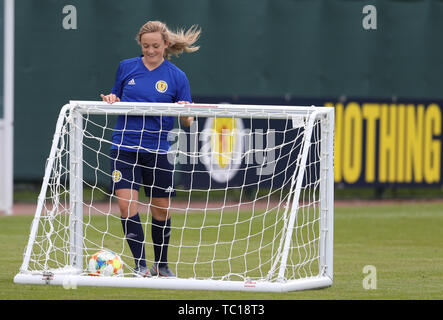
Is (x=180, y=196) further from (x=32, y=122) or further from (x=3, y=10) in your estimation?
(x=3, y=10)

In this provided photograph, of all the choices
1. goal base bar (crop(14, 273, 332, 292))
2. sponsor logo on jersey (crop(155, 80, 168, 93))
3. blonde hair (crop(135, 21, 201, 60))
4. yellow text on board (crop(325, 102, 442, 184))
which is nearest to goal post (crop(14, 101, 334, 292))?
goal base bar (crop(14, 273, 332, 292))

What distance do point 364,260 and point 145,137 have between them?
2794 millimetres

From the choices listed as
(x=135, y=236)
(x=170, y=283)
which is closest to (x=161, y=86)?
(x=135, y=236)

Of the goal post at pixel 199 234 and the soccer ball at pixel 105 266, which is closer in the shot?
the goal post at pixel 199 234

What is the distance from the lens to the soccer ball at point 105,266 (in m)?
6.90

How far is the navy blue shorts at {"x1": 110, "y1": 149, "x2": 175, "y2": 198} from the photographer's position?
7094mm

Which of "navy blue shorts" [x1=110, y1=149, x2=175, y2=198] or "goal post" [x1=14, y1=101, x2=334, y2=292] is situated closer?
"goal post" [x1=14, y1=101, x2=334, y2=292]

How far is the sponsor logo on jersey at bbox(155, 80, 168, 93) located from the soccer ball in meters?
1.29

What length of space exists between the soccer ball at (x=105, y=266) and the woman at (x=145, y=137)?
215 mm

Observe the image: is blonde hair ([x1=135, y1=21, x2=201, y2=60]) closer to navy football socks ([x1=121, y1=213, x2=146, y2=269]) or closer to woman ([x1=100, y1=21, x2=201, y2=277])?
woman ([x1=100, y1=21, x2=201, y2=277])

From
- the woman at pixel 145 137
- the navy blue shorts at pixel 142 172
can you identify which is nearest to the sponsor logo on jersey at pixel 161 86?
the woman at pixel 145 137

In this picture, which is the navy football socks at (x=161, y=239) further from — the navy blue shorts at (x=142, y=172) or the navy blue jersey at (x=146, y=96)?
the navy blue jersey at (x=146, y=96)

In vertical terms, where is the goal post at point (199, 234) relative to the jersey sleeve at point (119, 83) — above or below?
below
